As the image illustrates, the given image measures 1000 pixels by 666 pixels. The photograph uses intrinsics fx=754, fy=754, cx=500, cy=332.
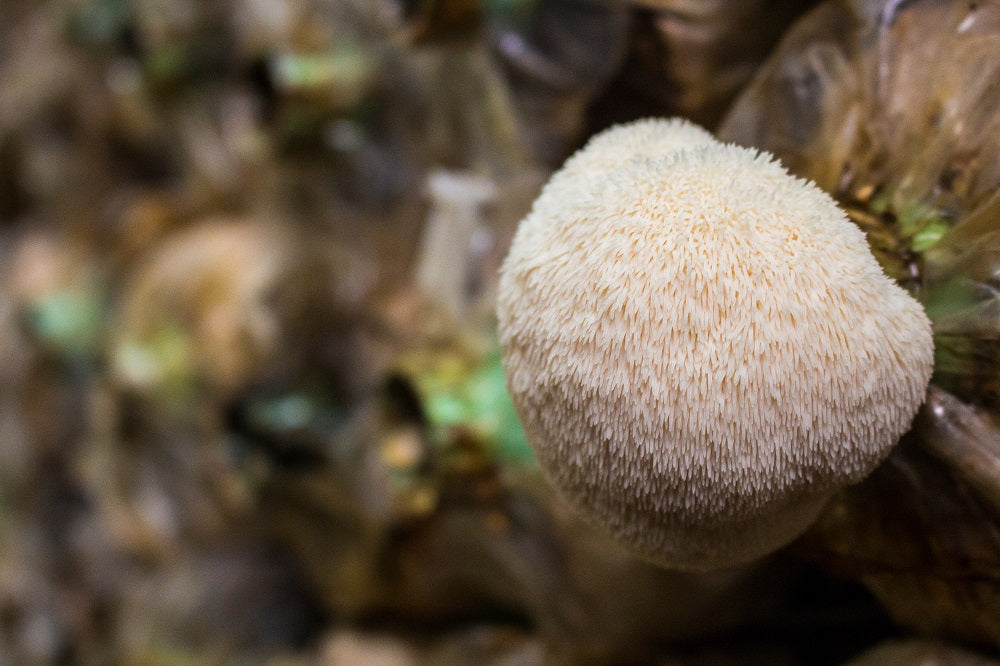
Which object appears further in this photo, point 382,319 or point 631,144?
point 382,319

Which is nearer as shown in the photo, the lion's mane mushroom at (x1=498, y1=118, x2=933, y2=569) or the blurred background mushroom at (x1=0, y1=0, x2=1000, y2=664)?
the lion's mane mushroom at (x1=498, y1=118, x2=933, y2=569)

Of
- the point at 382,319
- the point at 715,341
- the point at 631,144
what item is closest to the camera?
the point at 715,341

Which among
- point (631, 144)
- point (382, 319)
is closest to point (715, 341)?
point (631, 144)

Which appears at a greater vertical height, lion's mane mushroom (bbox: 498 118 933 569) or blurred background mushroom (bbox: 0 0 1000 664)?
lion's mane mushroom (bbox: 498 118 933 569)

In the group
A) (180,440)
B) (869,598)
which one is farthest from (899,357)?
(180,440)

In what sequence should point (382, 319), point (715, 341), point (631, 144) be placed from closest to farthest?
point (715, 341) → point (631, 144) → point (382, 319)

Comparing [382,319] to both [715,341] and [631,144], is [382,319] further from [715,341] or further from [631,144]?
[715,341]
